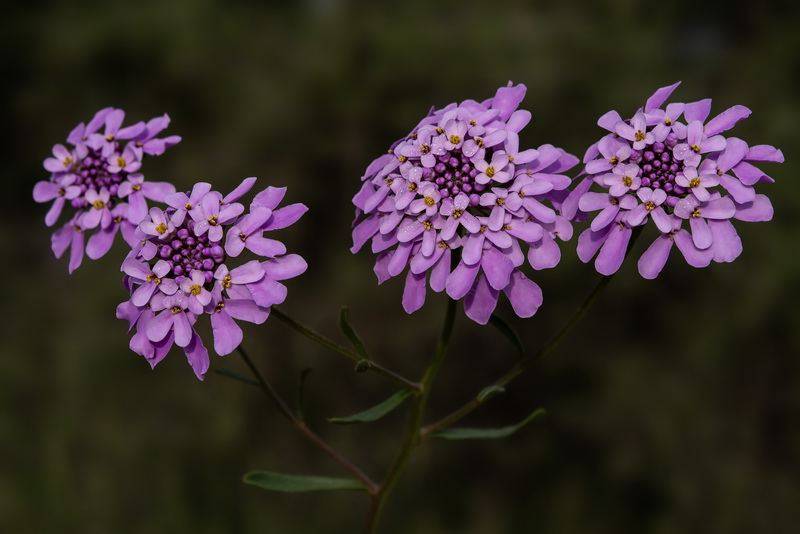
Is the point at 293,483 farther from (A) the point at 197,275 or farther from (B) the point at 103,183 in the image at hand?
(B) the point at 103,183

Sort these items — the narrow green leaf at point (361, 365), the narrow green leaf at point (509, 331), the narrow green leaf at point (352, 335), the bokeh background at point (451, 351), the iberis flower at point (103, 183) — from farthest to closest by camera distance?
the bokeh background at point (451, 351) < the iberis flower at point (103, 183) < the narrow green leaf at point (509, 331) < the narrow green leaf at point (352, 335) < the narrow green leaf at point (361, 365)

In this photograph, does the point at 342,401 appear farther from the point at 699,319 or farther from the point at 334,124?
the point at 699,319

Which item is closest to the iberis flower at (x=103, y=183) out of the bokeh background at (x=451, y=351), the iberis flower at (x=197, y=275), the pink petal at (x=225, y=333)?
the iberis flower at (x=197, y=275)

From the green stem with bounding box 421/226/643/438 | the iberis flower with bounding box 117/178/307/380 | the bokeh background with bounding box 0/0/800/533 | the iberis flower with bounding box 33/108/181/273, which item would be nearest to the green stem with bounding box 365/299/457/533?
the green stem with bounding box 421/226/643/438

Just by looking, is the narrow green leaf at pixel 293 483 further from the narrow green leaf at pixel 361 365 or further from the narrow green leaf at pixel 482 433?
the narrow green leaf at pixel 361 365

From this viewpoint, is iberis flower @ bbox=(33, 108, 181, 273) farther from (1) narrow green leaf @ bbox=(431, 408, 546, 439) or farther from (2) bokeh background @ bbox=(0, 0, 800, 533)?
(2) bokeh background @ bbox=(0, 0, 800, 533)
